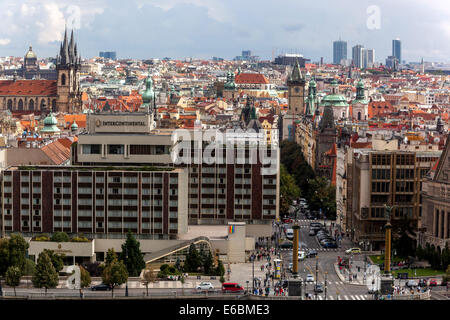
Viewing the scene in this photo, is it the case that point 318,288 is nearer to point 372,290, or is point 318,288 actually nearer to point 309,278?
point 372,290

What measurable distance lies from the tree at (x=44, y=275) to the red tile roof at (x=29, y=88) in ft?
377

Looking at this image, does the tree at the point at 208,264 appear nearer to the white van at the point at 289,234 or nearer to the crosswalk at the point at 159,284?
the crosswalk at the point at 159,284

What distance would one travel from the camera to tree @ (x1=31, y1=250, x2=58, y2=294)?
54031mm

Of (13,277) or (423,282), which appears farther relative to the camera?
(423,282)

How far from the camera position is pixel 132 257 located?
5853 cm

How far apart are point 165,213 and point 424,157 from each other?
664 inches

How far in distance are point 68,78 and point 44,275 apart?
111 meters

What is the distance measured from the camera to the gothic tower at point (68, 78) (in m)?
161

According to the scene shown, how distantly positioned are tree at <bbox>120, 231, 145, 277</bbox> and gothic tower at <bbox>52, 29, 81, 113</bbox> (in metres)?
103

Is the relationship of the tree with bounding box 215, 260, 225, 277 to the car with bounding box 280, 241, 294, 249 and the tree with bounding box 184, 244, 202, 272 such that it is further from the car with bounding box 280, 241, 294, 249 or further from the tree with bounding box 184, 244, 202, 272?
the car with bounding box 280, 241, 294, 249

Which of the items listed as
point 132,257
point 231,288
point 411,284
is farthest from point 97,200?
point 411,284
